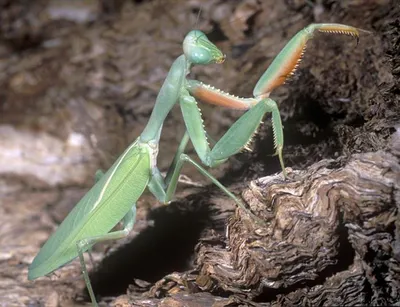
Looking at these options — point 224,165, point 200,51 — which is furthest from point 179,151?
point 200,51

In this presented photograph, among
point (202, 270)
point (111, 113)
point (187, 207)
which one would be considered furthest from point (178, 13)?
point (202, 270)

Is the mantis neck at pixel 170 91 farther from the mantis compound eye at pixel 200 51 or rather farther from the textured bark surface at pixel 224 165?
the textured bark surface at pixel 224 165

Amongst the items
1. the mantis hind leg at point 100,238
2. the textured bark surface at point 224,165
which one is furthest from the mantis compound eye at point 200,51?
the mantis hind leg at point 100,238

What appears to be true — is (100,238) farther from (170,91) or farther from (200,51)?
(200,51)

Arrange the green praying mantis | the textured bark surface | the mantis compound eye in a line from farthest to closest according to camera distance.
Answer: the mantis compound eye
the green praying mantis
the textured bark surface

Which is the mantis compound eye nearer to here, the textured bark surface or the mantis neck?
the mantis neck

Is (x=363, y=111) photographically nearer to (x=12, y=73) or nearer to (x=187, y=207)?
(x=187, y=207)

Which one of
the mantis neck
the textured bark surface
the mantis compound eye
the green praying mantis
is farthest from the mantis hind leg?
the mantis compound eye
